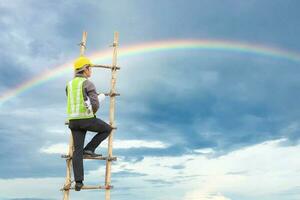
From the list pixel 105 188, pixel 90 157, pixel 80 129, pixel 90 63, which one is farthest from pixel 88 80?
pixel 105 188

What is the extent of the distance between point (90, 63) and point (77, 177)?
Answer: 118 inches

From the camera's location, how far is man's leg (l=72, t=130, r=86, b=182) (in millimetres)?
11148

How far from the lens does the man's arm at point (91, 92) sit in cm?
1064

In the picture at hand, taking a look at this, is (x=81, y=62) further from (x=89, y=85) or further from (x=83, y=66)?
(x=89, y=85)

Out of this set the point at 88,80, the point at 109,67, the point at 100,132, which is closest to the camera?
the point at 88,80

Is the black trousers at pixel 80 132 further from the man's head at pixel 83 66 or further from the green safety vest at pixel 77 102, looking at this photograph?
the man's head at pixel 83 66

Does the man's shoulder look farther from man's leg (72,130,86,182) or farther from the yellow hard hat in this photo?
man's leg (72,130,86,182)

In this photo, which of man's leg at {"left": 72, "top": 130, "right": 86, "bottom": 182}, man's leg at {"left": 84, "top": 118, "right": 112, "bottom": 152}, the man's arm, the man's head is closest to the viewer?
the man's arm

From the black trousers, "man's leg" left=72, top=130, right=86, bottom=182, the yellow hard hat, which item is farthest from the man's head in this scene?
"man's leg" left=72, top=130, right=86, bottom=182

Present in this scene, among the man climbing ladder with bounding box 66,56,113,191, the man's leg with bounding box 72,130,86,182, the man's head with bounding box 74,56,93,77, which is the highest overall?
the man's head with bounding box 74,56,93,77

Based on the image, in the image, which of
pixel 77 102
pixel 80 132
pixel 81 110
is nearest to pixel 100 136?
pixel 80 132

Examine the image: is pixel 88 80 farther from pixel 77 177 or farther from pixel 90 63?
pixel 77 177

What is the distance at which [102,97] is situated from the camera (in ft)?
36.2

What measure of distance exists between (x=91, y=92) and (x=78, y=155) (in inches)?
70.3
